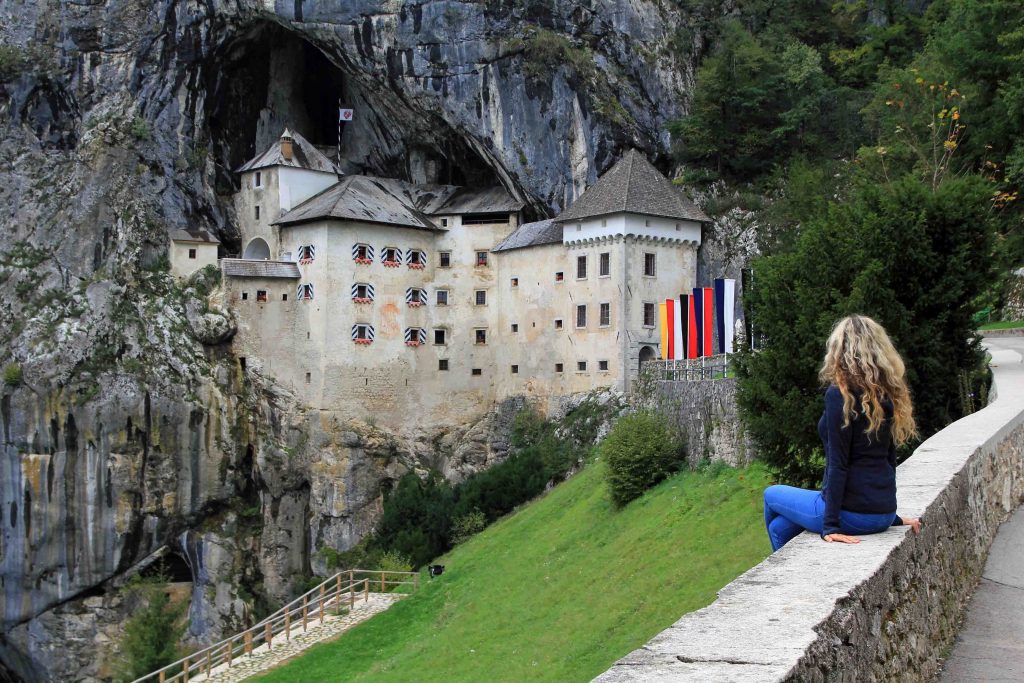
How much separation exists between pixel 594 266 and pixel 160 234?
68.8 ft

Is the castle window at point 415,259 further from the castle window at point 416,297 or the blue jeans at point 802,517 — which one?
the blue jeans at point 802,517

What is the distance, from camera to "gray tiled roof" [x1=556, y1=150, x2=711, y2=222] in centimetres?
5072

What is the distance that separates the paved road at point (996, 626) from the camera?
27.9 ft

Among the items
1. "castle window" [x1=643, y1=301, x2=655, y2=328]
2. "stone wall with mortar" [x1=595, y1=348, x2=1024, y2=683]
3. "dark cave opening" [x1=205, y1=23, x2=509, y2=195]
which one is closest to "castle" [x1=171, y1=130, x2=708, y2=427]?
"castle window" [x1=643, y1=301, x2=655, y2=328]

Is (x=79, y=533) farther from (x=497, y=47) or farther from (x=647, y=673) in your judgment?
(x=647, y=673)

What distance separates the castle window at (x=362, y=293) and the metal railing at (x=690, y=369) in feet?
48.1

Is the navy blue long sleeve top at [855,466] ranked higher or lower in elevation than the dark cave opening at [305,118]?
lower

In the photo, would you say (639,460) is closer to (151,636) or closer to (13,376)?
(151,636)

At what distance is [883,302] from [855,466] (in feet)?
38.7

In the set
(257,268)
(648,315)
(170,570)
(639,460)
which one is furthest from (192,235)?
(639,460)

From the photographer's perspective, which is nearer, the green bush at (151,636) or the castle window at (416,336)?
the green bush at (151,636)

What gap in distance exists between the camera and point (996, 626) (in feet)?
31.1

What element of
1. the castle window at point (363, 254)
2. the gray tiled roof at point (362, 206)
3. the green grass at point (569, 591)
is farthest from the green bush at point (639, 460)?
the gray tiled roof at point (362, 206)

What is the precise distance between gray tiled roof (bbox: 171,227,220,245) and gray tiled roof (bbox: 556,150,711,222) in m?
16.6
